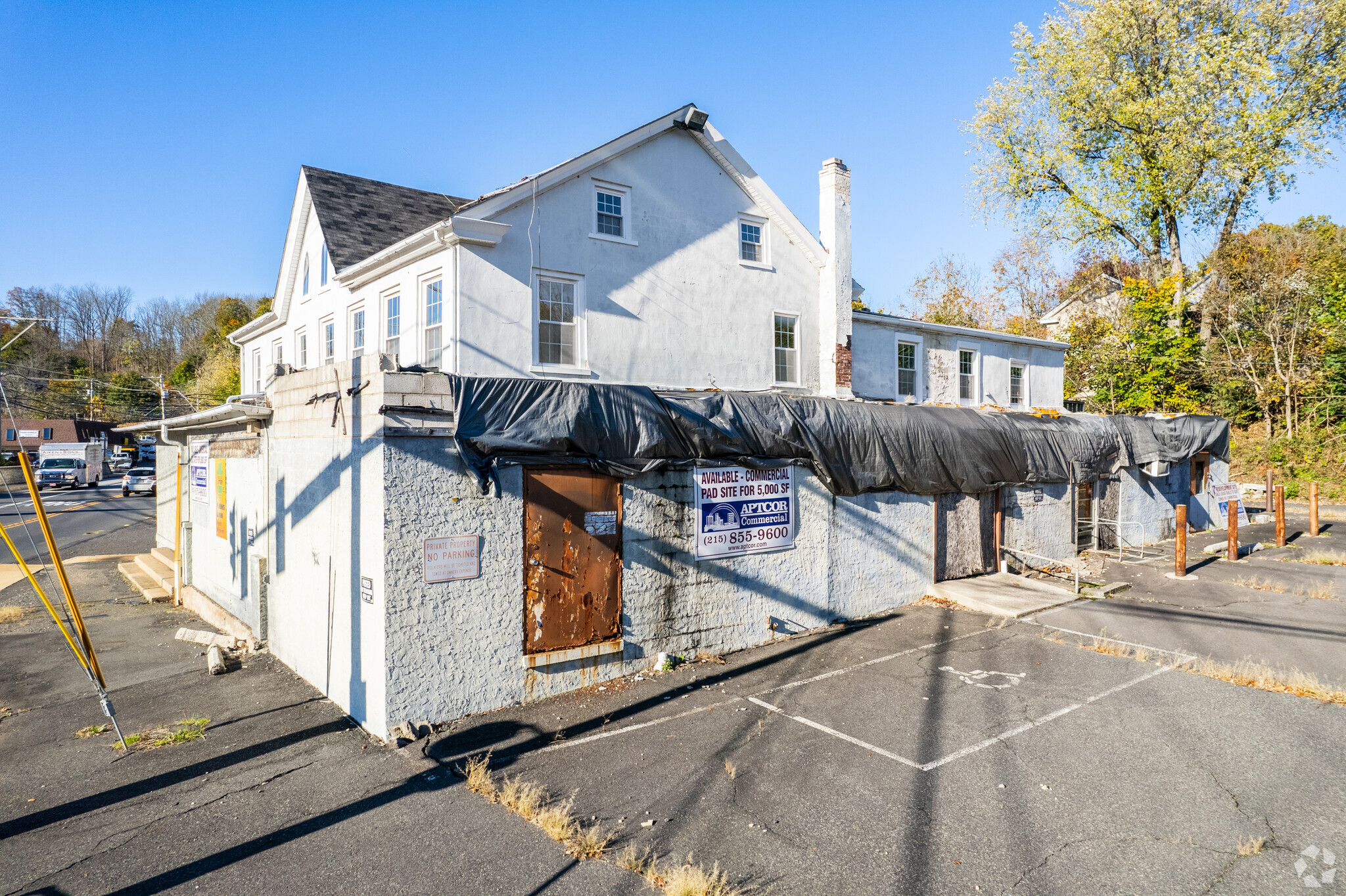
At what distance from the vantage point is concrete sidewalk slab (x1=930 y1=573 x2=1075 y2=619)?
43.0 ft

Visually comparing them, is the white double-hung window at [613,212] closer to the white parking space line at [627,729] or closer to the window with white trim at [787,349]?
the window with white trim at [787,349]

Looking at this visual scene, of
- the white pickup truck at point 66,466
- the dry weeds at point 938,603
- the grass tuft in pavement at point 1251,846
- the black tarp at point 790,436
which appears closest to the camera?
the grass tuft in pavement at point 1251,846

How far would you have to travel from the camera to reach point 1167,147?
29.4m

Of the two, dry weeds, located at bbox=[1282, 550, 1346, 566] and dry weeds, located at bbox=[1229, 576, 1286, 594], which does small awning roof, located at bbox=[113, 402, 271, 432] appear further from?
dry weeds, located at bbox=[1282, 550, 1346, 566]

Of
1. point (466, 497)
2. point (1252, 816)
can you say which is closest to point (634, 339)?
point (466, 497)

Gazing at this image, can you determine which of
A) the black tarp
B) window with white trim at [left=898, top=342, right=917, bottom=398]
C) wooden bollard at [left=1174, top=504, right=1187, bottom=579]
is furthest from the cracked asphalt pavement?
window with white trim at [left=898, top=342, right=917, bottom=398]

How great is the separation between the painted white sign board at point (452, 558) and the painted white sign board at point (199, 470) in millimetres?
9028

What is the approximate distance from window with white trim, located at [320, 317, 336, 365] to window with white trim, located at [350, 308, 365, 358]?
2079 mm

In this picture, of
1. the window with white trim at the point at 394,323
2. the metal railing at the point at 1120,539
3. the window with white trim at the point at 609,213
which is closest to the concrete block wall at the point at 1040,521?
the metal railing at the point at 1120,539

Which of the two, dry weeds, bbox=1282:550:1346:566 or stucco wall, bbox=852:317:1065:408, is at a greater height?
stucco wall, bbox=852:317:1065:408

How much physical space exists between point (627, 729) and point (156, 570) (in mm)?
15188

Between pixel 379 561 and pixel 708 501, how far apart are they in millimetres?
4550

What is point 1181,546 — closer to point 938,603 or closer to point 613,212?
point 938,603

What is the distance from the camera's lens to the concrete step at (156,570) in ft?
53.6
